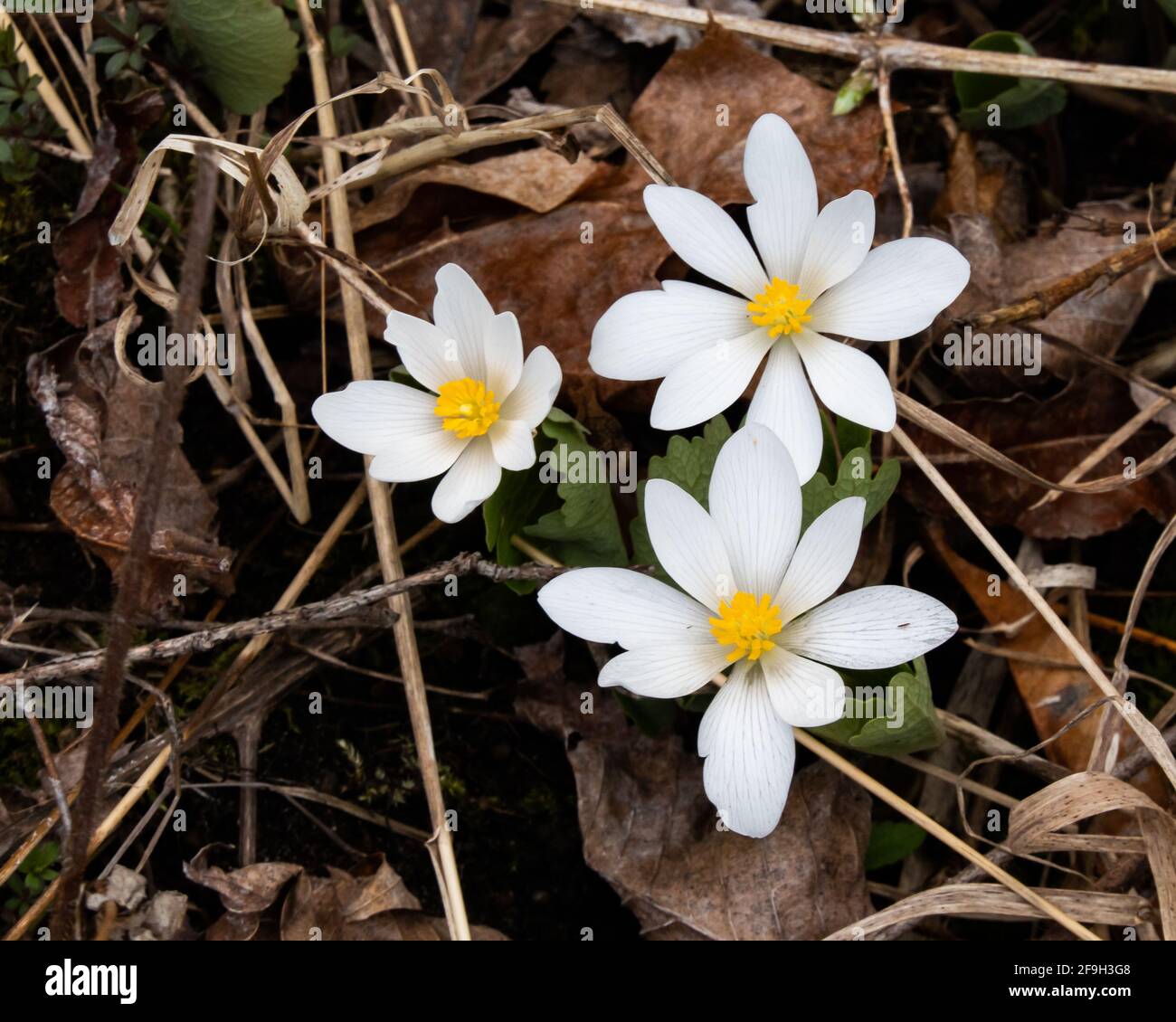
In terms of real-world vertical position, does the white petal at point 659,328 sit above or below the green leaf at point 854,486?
above

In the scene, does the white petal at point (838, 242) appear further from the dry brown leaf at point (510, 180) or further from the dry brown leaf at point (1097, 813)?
the dry brown leaf at point (1097, 813)

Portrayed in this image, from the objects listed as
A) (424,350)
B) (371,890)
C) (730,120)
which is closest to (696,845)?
(371,890)

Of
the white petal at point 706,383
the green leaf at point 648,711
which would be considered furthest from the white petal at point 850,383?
the green leaf at point 648,711

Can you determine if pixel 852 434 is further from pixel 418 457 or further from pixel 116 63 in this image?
pixel 116 63
